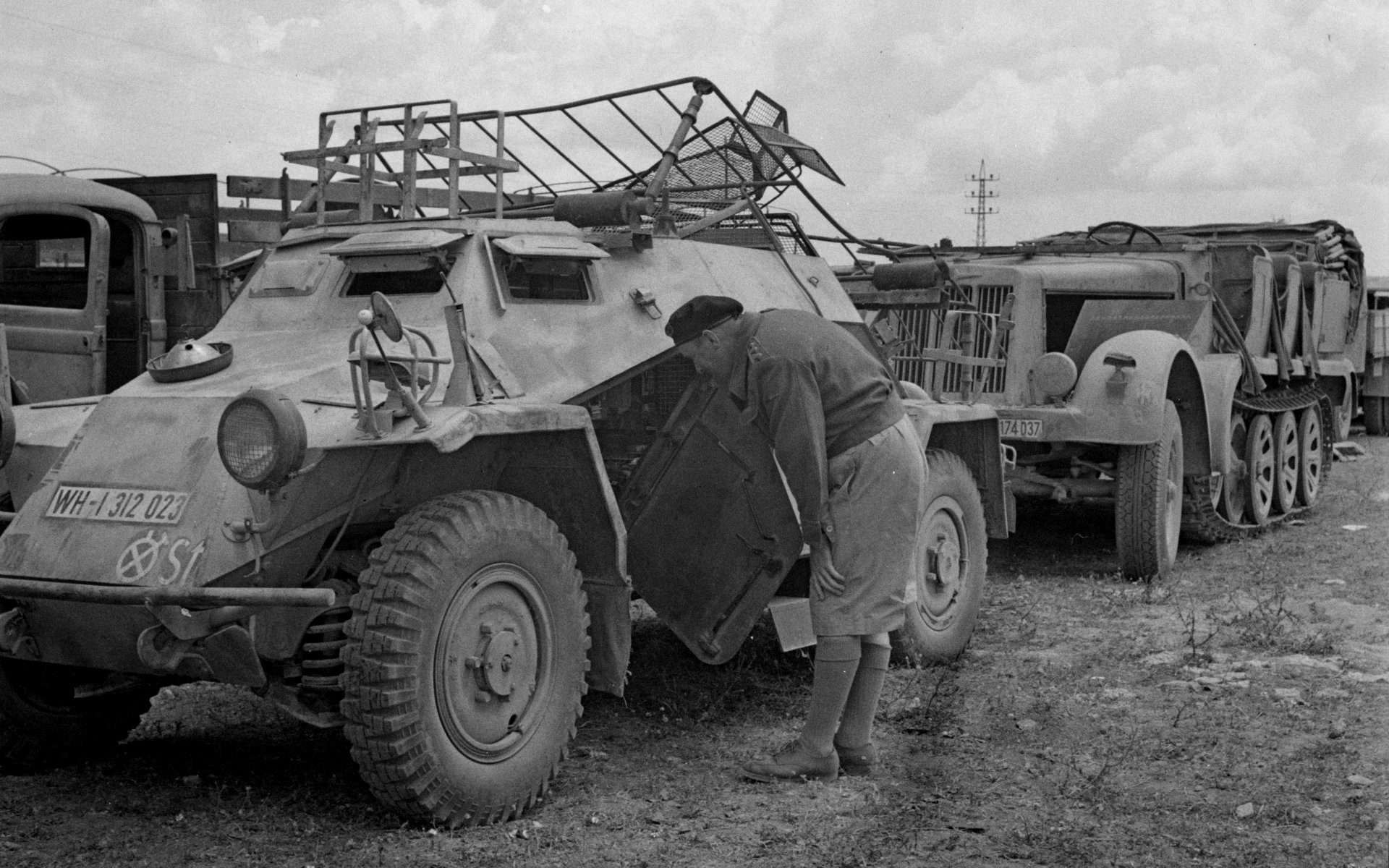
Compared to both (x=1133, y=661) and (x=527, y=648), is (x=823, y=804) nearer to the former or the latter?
(x=527, y=648)

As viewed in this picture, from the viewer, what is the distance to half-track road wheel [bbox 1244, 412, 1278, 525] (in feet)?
38.9

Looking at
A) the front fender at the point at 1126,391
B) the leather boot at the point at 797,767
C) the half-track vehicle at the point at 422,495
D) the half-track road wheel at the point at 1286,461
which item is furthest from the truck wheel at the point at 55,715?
the half-track road wheel at the point at 1286,461

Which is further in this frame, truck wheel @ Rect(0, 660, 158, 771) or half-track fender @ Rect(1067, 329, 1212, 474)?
half-track fender @ Rect(1067, 329, 1212, 474)

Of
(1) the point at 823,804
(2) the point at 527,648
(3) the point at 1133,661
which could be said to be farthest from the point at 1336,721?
(2) the point at 527,648

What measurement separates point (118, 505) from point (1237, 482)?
9.21 meters

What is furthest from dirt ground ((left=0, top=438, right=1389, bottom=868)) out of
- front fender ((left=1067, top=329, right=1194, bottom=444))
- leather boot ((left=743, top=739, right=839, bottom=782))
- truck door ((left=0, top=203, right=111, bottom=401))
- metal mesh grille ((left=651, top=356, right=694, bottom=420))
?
truck door ((left=0, top=203, right=111, bottom=401))

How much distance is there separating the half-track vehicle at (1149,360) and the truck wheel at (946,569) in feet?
3.27

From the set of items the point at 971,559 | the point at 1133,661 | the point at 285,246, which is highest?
the point at 285,246

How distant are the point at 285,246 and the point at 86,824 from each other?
2.45 metres

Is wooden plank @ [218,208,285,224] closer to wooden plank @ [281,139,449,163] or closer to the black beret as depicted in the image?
wooden plank @ [281,139,449,163]

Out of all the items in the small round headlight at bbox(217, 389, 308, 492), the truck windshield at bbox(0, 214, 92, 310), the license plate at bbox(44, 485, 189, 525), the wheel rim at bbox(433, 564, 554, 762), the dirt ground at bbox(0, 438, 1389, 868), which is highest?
the truck windshield at bbox(0, 214, 92, 310)

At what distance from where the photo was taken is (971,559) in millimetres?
7430

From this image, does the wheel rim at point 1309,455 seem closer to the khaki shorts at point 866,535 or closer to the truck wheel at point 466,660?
the khaki shorts at point 866,535

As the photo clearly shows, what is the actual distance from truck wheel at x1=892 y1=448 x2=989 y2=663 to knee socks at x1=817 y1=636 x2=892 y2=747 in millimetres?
1261
